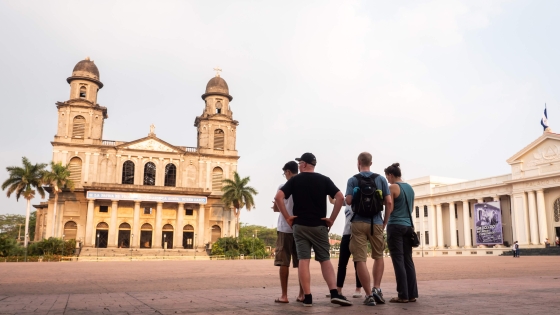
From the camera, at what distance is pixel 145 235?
51.2 metres

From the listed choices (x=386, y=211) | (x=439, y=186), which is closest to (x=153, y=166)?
(x=439, y=186)

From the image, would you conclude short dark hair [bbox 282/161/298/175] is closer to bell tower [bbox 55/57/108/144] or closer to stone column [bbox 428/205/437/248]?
bell tower [bbox 55/57/108/144]

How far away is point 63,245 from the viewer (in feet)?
136

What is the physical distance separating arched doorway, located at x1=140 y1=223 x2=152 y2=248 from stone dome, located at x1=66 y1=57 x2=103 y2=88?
17684mm

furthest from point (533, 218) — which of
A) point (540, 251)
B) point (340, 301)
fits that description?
point (340, 301)

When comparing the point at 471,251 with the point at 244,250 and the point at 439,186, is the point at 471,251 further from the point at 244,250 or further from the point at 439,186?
Result: the point at 244,250

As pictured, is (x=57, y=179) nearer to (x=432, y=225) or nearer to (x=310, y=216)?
(x=432, y=225)

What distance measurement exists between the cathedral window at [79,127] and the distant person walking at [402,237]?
5120 centimetres

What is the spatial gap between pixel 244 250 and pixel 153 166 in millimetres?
16367

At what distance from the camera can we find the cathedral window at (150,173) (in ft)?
179

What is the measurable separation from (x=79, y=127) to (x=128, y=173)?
7340 millimetres

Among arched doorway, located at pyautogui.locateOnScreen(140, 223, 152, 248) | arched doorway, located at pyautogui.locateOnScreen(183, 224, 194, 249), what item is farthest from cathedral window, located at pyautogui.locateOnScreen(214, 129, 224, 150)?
arched doorway, located at pyautogui.locateOnScreen(140, 223, 152, 248)

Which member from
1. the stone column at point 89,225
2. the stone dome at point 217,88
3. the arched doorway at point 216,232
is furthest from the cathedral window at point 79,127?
the arched doorway at point 216,232

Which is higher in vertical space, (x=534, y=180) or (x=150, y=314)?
(x=534, y=180)
